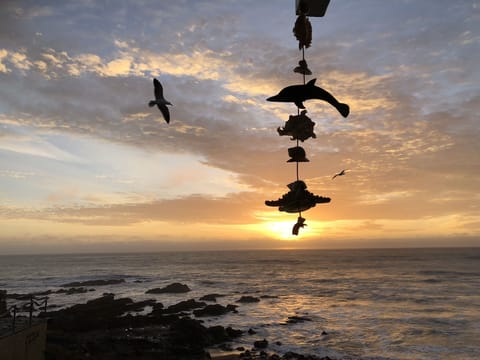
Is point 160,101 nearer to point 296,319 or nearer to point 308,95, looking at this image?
point 308,95

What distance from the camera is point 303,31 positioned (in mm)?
2264

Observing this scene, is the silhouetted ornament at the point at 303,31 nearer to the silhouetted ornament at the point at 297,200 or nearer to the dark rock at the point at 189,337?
the silhouetted ornament at the point at 297,200

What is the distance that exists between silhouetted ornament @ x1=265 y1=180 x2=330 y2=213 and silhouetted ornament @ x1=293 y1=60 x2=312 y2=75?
27.3 inches

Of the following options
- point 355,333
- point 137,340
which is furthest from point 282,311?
point 137,340

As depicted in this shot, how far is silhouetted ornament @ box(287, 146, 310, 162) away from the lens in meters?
2.48

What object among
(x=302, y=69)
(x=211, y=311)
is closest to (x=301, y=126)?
(x=302, y=69)

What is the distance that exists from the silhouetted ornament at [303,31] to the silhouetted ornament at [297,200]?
0.87m

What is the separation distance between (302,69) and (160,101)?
3.25 feet

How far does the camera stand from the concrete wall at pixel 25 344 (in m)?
11.2

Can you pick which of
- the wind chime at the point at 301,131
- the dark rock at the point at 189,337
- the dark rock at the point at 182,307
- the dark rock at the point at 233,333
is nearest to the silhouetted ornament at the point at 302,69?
the wind chime at the point at 301,131

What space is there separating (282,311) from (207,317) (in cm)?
769

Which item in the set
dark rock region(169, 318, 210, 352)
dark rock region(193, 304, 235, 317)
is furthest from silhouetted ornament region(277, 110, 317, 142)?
A: dark rock region(193, 304, 235, 317)

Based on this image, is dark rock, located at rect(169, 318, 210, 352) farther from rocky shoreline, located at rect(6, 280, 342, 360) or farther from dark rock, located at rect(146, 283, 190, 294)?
dark rock, located at rect(146, 283, 190, 294)

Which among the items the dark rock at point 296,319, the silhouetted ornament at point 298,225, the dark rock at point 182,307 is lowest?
the dark rock at point 296,319
